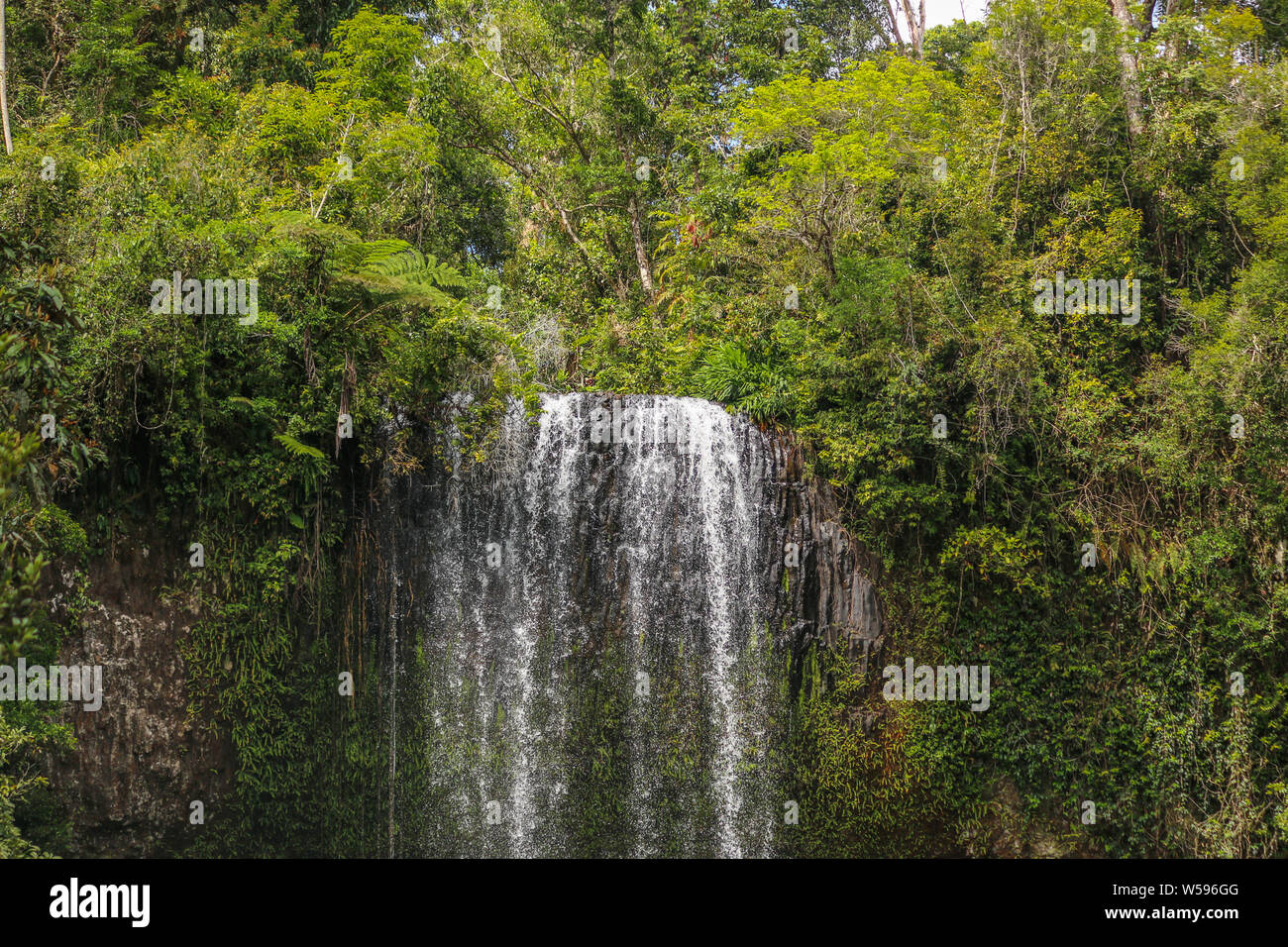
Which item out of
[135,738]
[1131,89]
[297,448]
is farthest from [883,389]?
[135,738]

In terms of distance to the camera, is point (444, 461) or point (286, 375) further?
point (444, 461)

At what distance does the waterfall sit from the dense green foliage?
379 millimetres

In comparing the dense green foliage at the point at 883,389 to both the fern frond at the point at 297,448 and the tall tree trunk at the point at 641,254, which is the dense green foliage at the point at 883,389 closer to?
the fern frond at the point at 297,448

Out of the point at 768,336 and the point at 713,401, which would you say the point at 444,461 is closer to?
the point at 713,401

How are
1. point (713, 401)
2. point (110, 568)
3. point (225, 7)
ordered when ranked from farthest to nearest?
point (225, 7) < point (713, 401) < point (110, 568)

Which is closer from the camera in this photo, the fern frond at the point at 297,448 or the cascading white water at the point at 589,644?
the fern frond at the point at 297,448

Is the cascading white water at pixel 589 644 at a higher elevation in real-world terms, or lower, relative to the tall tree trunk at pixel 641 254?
lower

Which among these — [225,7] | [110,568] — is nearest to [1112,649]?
[110,568]

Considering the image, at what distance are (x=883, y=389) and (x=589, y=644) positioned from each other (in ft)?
15.7

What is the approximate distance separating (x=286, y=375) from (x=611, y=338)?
21.9ft

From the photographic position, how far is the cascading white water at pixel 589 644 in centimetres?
1101

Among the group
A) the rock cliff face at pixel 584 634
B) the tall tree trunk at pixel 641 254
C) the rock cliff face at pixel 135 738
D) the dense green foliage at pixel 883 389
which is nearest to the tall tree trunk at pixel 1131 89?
the dense green foliage at pixel 883 389

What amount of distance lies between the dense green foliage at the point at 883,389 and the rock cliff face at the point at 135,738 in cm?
24

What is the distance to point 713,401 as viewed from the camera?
12.6m
